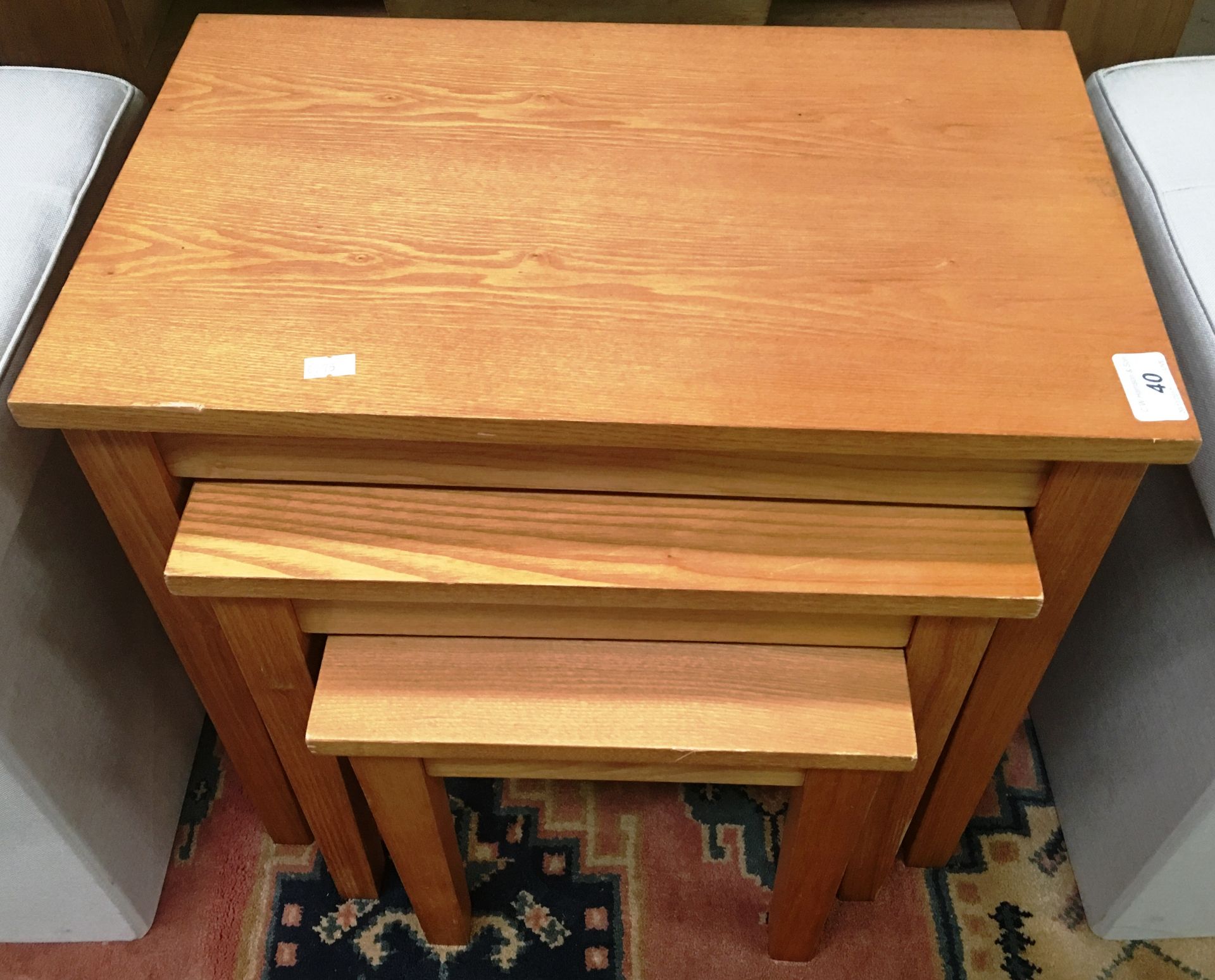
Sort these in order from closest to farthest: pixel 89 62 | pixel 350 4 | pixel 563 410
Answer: pixel 563 410 < pixel 89 62 < pixel 350 4

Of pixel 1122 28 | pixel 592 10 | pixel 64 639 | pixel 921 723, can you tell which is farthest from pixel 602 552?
pixel 1122 28

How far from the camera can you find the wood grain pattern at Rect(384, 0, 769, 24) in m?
1.07

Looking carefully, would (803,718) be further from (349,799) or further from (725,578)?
(349,799)

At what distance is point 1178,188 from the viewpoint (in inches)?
32.7

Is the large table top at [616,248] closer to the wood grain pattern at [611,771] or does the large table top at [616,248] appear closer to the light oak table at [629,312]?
the light oak table at [629,312]

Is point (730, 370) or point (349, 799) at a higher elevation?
point (730, 370)

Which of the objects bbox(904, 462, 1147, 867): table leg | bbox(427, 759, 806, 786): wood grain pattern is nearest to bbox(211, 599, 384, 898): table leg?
bbox(427, 759, 806, 786): wood grain pattern

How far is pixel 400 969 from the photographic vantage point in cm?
99

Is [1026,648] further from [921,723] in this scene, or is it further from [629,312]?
[629,312]

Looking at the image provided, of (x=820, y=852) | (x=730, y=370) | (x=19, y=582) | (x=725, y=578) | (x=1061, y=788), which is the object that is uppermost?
(x=730, y=370)

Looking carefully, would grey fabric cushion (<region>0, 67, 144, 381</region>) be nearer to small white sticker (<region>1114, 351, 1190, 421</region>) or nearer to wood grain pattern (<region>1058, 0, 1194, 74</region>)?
A: small white sticker (<region>1114, 351, 1190, 421</region>)

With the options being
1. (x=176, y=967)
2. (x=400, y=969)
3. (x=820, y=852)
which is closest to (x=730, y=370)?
(x=820, y=852)

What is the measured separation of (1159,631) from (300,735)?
2.29 feet

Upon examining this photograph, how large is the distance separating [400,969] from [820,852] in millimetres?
411
